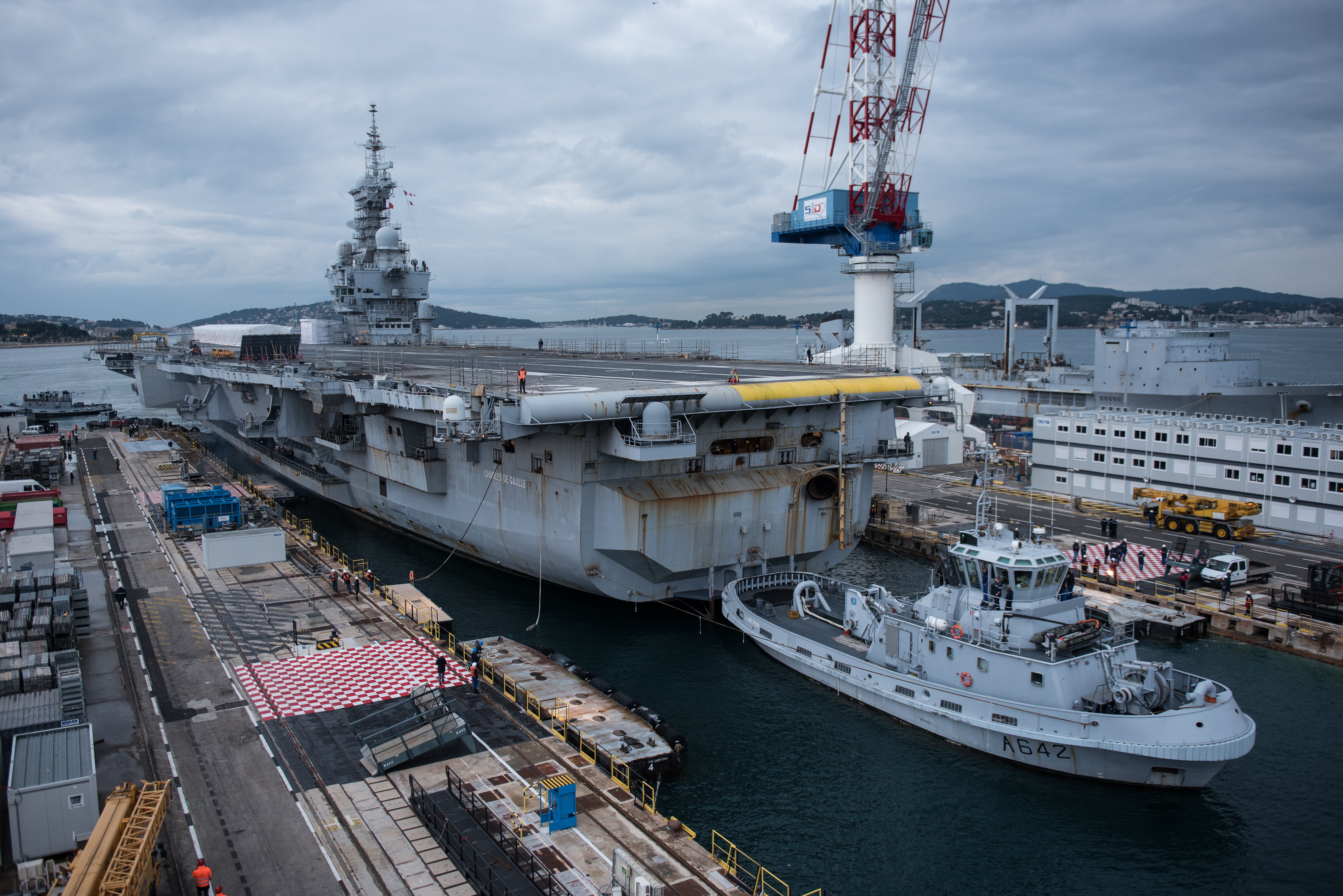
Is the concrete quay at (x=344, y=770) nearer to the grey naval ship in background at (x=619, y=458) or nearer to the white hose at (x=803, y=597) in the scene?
the grey naval ship in background at (x=619, y=458)

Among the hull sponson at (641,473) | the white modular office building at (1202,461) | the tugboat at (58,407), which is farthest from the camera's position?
the tugboat at (58,407)

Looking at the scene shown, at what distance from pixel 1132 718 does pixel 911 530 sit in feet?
53.4

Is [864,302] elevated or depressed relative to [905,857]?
elevated

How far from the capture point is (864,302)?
4488cm

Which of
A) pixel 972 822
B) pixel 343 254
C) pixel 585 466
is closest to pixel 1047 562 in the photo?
pixel 972 822

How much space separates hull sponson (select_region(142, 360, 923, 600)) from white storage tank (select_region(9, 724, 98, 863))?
985cm

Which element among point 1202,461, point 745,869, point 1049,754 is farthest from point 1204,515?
point 745,869

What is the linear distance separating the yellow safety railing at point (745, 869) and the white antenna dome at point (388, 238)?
45390 millimetres

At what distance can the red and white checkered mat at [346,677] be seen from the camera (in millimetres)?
15633

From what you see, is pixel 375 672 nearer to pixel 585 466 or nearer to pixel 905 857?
pixel 585 466

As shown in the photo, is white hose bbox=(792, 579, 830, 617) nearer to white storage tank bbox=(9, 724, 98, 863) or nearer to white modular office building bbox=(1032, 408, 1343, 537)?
white storage tank bbox=(9, 724, 98, 863)

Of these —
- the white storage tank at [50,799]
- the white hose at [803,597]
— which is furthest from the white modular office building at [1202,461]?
the white storage tank at [50,799]

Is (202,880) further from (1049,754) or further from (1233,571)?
(1233,571)

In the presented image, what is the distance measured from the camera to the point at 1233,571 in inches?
934
